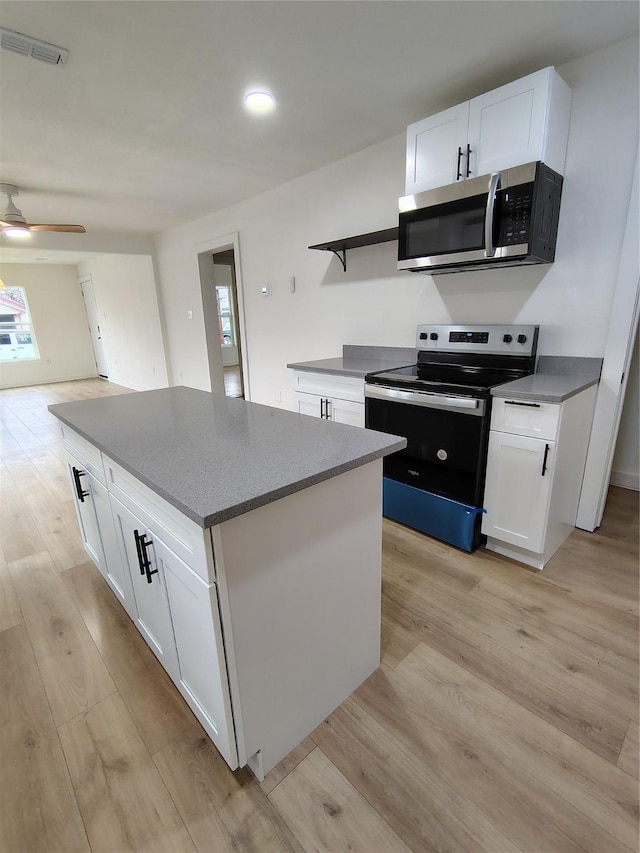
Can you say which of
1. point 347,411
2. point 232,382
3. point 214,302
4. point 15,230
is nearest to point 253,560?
point 347,411

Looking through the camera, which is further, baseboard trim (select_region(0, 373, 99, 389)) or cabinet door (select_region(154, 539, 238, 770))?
baseboard trim (select_region(0, 373, 99, 389))

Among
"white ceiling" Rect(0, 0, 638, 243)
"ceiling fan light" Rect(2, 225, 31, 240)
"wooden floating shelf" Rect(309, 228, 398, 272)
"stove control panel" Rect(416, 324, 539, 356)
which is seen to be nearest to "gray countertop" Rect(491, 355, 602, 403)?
"stove control panel" Rect(416, 324, 539, 356)

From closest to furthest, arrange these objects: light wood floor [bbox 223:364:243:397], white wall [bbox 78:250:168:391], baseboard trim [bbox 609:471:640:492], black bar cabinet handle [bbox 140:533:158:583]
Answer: black bar cabinet handle [bbox 140:533:158:583] → baseboard trim [bbox 609:471:640:492] → white wall [bbox 78:250:168:391] → light wood floor [bbox 223:364:243:397]

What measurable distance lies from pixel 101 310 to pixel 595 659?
346 inches

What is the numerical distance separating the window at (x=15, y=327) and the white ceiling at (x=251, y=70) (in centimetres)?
561

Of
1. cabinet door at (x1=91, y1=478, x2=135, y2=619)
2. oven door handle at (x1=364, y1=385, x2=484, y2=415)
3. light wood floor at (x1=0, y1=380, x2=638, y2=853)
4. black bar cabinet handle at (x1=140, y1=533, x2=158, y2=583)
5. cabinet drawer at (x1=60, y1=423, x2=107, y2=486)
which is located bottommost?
light wood floor at (x1=0, y1=380, x2=638, y2=853)

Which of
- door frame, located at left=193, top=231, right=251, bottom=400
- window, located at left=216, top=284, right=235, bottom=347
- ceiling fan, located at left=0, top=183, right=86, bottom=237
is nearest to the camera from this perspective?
ceiling fan, located at left=0, top=183, right=86, bottom=237

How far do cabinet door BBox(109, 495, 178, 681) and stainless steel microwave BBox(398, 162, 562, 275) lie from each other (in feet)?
6.46

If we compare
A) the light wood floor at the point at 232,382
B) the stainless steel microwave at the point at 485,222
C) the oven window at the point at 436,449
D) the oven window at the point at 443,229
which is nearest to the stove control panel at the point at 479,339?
the stainless steel microwave at the point at 485,222

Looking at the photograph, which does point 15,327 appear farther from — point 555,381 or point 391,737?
point 391,737

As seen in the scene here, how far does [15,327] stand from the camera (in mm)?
7805

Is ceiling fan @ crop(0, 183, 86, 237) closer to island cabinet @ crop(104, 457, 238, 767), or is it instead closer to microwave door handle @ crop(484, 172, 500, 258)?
island cabinet @ crop(104, 457, 238, 767)

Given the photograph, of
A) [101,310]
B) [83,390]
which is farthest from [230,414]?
[101,310]

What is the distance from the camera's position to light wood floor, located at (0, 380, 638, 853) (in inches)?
41.1
